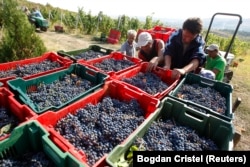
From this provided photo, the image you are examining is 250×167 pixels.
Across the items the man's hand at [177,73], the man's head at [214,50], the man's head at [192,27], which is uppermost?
the man's head at [192,27]

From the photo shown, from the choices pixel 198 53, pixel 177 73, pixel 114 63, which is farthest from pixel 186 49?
pixel 114 63

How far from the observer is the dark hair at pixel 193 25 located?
9.10 feet

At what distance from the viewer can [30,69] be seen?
→ 285cm

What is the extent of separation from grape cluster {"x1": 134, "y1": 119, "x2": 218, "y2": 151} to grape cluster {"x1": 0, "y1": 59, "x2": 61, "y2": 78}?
1872 mm

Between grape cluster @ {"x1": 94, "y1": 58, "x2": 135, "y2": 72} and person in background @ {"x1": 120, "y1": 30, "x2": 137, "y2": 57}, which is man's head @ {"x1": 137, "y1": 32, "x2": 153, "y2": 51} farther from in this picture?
person in background @ {"x1": 120, "y1": 30, "x2": 137, "y2": 57}

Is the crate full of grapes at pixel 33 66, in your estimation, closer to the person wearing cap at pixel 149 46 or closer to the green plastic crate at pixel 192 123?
the person wearing cap at pixel 149 46

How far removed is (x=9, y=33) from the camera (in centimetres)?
516

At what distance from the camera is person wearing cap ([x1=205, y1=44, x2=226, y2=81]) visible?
3922 mm

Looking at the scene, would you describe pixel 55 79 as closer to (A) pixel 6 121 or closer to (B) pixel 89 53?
(A) pixel 6 121

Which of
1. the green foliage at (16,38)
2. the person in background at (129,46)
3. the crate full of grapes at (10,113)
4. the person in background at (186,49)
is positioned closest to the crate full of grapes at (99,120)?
the crate full of grapes at (10,113)

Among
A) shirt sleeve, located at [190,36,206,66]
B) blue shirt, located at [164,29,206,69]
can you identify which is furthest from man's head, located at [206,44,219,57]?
shirt sleeve, located at [190,36,206,66]

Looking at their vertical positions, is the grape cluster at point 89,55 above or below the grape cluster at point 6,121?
above

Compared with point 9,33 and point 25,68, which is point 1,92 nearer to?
point 25,68

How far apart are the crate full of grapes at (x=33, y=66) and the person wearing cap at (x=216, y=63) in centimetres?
278
